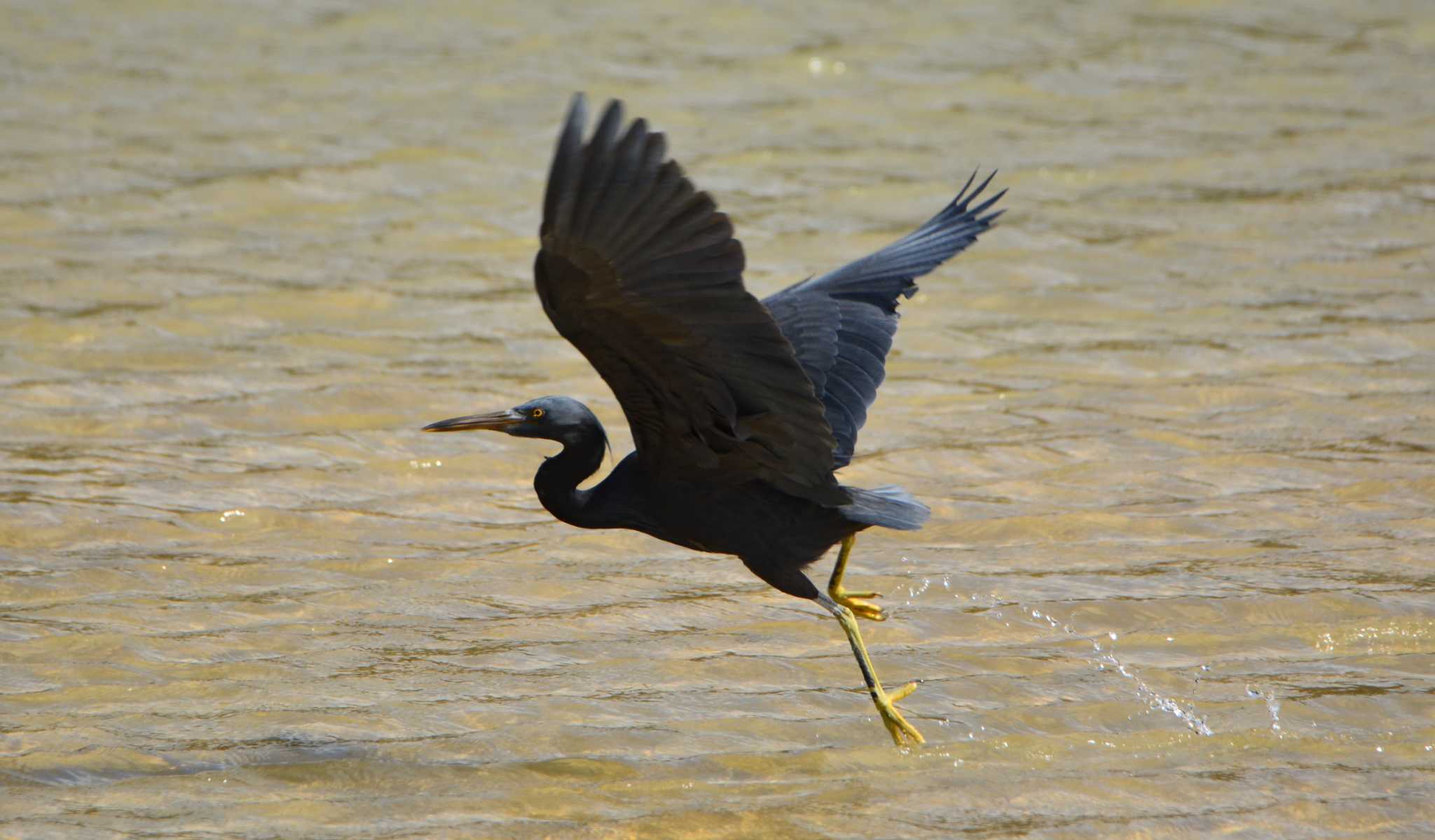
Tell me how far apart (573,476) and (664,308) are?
1.09 metres

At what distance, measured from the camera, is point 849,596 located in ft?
18.0

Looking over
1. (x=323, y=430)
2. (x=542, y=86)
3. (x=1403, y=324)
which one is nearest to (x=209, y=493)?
(x=323, y=430)

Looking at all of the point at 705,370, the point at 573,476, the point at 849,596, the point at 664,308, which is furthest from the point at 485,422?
the point at 849,596

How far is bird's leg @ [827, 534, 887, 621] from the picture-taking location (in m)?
5.45

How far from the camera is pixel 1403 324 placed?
7961 millimetres

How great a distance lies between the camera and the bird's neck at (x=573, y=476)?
196 inches

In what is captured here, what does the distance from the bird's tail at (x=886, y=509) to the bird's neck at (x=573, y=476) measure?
2.16 feet

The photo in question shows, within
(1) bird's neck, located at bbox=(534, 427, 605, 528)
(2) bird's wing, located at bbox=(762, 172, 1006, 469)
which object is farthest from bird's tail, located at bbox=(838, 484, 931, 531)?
(1) bird's neck, located at bbox=(534, 427, 605, 528)

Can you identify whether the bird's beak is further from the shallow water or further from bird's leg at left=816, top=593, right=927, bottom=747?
bird's leg at left=816, top=593, right=927, bottom=747

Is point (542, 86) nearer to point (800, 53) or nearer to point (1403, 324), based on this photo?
point (800, 53)

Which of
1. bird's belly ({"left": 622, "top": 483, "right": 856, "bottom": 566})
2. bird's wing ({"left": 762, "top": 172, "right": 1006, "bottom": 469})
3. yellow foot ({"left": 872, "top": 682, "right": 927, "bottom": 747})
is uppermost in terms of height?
bird's wing ({"left": 762, "top": 172, "right": 1006, "bottom": 469})

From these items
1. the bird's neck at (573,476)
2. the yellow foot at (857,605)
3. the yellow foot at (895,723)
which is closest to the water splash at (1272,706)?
the yellow foot at (895,723)

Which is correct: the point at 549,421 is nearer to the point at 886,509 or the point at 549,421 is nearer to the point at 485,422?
the point at 485,422

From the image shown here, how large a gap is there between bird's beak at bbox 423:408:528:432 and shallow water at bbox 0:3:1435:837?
2.31 feet
